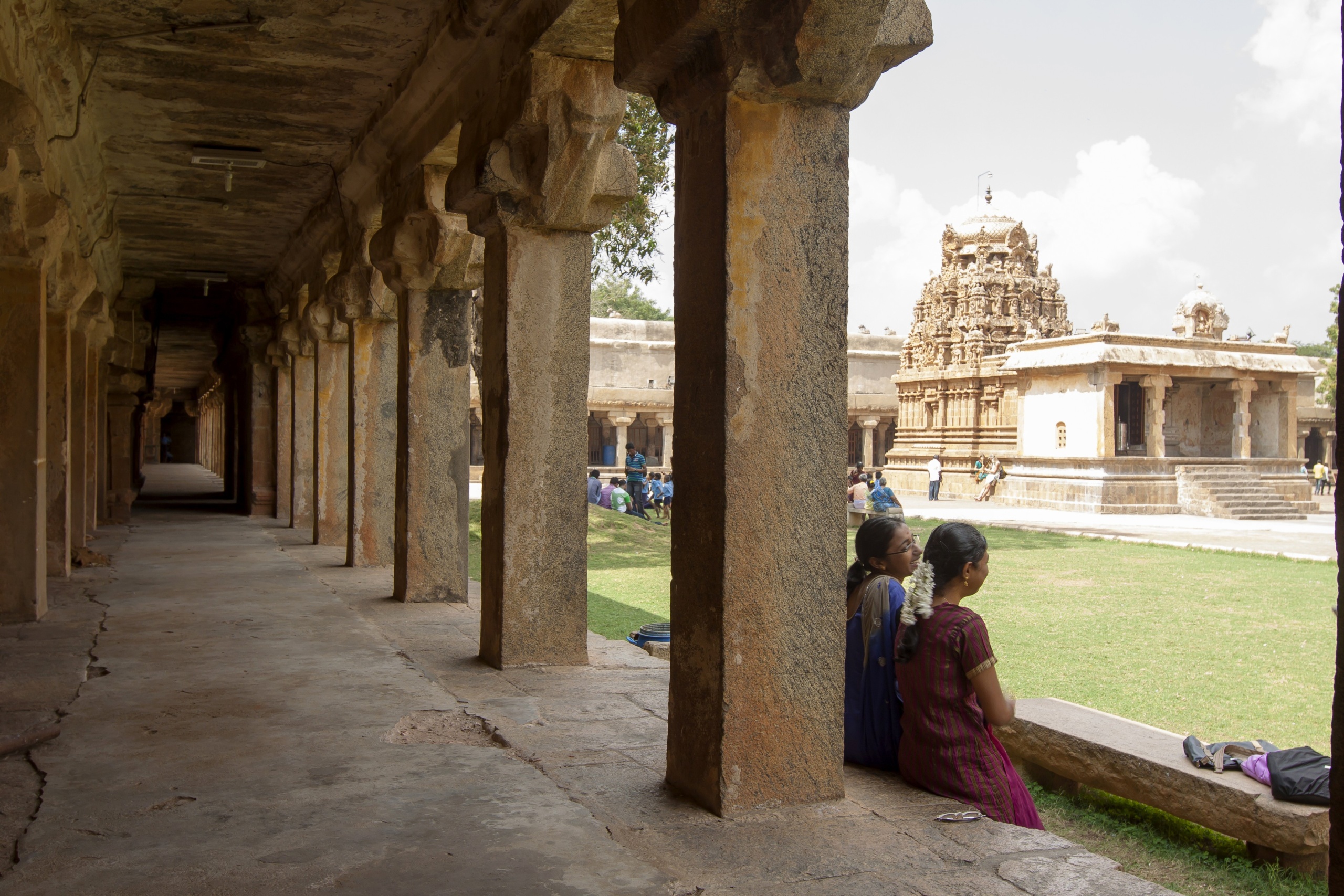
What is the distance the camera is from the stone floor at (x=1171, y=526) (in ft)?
58.1

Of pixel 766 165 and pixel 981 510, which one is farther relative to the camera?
pixel 981 510

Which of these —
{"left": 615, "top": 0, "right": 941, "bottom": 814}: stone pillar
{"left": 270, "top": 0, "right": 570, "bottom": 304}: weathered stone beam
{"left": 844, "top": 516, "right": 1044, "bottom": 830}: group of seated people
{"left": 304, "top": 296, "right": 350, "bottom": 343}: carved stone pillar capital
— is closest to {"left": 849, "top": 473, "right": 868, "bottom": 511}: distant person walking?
{"left": 304, "top": 296, "right": 350, "bottom": 343}: carved stone pillar capital

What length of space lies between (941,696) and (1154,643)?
653 cm

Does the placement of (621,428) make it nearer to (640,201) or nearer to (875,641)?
(640,201)

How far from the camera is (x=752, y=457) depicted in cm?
320

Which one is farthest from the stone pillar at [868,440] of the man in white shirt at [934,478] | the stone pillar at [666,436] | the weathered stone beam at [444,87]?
the weathered stone beam at [444,87]

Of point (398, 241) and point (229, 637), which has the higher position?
point (398, 241)

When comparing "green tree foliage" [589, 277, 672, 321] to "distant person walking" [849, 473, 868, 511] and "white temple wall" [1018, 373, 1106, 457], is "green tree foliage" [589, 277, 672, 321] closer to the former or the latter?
"white temple wall" [1018, 373, 1106, 457]

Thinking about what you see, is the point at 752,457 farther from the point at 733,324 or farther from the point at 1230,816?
the point at 1230,816

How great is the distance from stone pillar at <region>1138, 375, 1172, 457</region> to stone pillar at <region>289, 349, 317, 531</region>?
2088 centimetres

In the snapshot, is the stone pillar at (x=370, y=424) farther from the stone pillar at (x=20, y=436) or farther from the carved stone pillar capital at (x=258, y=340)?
the carved stone pillar capital at (x=258, y=340)

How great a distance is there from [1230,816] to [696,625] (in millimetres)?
2331

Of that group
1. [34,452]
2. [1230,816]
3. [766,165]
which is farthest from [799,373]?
[34,452]

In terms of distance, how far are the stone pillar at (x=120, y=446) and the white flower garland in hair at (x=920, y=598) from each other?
13968 millimetres
